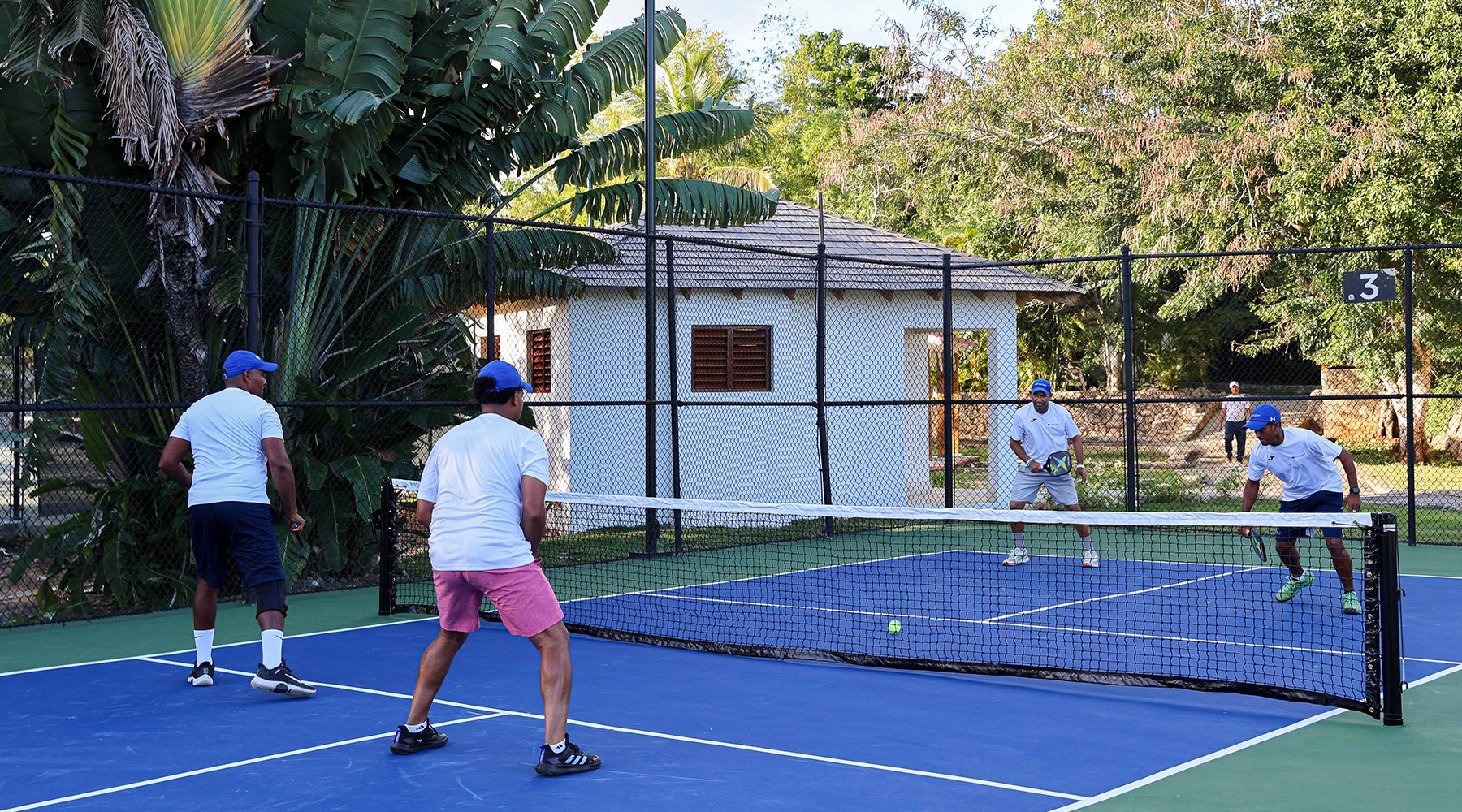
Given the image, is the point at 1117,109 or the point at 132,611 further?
the point at 1117,109

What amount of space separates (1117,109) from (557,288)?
14953mm

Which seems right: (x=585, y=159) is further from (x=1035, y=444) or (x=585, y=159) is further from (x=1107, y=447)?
(x=1107, y=447)

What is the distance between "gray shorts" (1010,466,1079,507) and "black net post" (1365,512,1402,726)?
6930 millimetres

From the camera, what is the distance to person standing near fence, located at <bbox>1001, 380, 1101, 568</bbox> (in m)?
14.0

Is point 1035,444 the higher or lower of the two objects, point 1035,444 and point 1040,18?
the lower

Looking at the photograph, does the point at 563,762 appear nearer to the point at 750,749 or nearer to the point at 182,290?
the point at 750,749

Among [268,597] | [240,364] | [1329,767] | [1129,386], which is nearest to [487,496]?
[268,597]

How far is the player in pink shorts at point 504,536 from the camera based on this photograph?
6.15m

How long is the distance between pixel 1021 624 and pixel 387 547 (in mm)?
4745

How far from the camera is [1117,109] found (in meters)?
27.0

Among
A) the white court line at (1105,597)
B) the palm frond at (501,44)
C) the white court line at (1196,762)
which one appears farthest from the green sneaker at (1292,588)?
the palm frond at (501,44)

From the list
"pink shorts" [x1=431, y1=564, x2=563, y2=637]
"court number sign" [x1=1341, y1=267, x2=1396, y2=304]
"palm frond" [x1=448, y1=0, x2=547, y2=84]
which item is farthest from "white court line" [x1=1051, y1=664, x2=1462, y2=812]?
"palm frond" [x1=448, y1=0, x2=547, y2=84]

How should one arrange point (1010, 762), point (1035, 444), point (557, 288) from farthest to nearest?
point (557, 288)
point (1035, 444)
point (1010, 762)

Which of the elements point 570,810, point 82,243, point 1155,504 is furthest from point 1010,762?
point 1155,504
